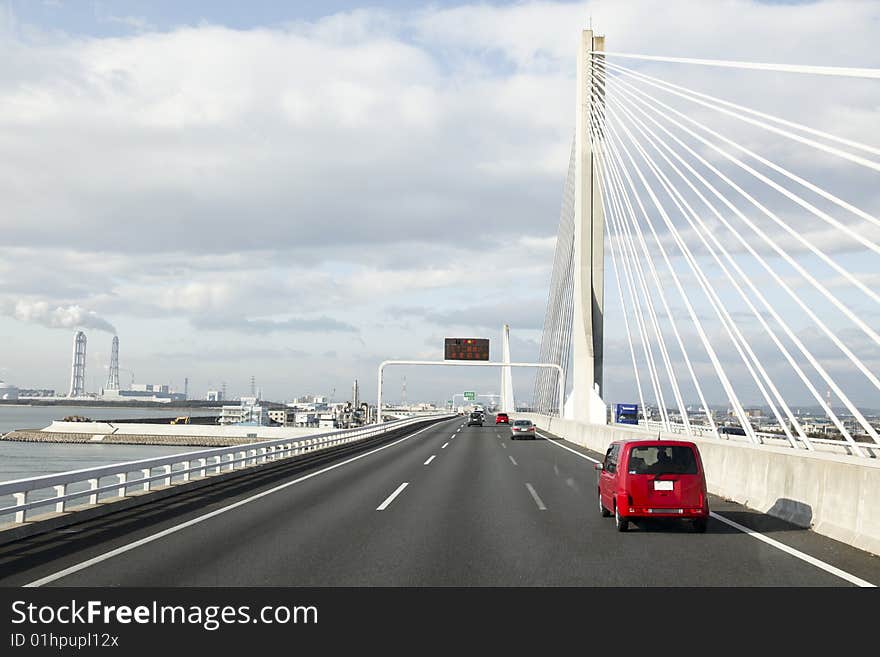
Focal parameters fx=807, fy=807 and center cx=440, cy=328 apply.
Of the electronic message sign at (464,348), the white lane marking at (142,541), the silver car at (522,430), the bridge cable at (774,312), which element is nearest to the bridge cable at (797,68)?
the bridge cable at (774,312)

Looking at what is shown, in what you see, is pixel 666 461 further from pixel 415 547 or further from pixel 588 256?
pixel 588 256

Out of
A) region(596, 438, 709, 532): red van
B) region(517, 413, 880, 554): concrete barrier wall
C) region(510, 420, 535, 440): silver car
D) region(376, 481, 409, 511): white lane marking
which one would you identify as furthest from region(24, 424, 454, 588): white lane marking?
region(510, 420, 535, 440): silver car

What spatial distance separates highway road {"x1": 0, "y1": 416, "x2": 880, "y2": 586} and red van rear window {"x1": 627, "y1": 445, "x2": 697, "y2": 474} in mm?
859

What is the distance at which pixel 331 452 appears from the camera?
30469 millimetres

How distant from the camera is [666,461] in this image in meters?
11.0

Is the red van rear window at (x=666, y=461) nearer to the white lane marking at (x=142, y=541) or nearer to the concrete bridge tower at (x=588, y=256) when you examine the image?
the white lane marking at (x=142, y=541)

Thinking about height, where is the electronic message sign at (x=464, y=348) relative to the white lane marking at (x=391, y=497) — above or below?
above

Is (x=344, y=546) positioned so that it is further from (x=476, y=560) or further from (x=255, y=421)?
(x=255, y=421)

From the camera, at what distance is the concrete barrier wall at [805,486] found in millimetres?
9492

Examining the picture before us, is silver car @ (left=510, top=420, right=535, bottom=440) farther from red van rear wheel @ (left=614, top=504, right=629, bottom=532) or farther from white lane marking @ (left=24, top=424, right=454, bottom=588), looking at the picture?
red van rear wheel @ (left=614, top=504, right=629, bottom=532)

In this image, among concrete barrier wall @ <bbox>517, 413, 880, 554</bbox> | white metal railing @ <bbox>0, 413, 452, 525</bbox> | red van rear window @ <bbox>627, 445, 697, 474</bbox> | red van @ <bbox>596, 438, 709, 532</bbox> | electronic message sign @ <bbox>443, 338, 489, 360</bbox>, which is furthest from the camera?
electronic message sign @ <bbox>443, 338, 489, 360</bbox>

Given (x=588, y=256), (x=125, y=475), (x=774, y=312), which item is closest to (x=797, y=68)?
(x=774, y=312)

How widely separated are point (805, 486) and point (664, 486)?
7.79 feet

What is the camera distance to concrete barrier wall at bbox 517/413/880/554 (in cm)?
949
